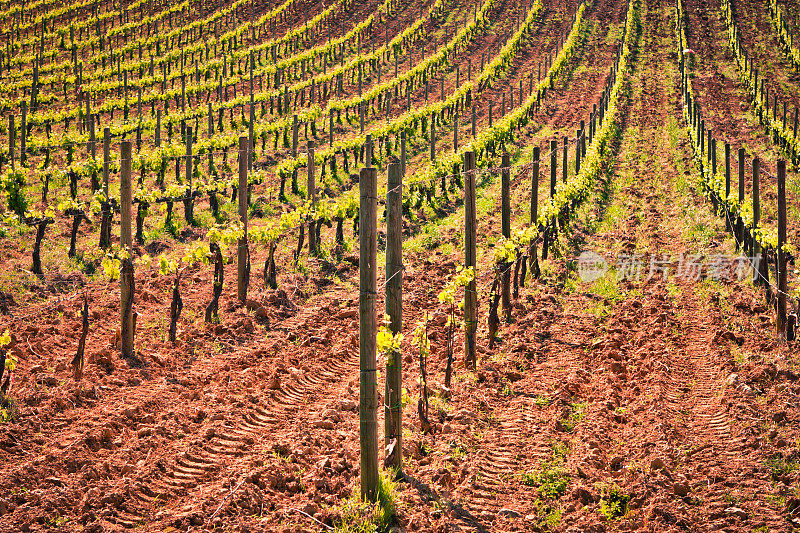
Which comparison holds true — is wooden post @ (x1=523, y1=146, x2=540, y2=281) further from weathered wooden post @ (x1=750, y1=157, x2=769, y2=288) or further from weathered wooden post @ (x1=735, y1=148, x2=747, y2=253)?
weathered wooden post @ (x1=735, y1=148, x2=747, y2=253)

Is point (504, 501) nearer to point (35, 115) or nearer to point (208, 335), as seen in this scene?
point (208, 335)

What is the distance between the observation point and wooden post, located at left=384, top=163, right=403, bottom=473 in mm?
6766

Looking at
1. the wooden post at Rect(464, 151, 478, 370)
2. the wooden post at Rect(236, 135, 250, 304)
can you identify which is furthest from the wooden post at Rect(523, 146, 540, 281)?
the wooden post at Rect(236, 135, 250, 304)

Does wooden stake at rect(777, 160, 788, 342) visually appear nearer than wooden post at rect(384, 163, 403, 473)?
No

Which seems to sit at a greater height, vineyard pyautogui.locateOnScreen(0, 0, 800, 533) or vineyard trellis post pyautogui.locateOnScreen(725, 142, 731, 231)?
vineyard trellis post pyautogui.locateOnScreen(725, 142, 731, 231)

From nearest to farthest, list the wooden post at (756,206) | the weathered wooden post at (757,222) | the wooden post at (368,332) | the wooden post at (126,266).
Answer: the wooden post at (368,332), the wooden post at (126,266), the wooden post at (756,206), the weathered wooden post at (757,222)

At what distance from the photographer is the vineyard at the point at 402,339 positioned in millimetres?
6637

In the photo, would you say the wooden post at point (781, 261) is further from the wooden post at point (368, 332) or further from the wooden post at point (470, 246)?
the wooden post at point (368, 332)

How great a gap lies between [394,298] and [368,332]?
2.30 ft

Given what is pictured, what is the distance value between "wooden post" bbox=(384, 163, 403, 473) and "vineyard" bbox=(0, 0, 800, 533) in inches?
1.1

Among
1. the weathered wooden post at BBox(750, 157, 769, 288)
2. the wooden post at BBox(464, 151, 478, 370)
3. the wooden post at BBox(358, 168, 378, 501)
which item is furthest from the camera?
the weathered wooden post at BBox(750, 157, 769, 288)

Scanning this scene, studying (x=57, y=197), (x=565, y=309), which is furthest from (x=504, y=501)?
(x=57, y=197)

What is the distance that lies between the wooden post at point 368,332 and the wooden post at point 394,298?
38 cm

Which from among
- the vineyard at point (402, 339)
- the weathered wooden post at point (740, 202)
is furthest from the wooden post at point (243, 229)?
the weathered wooden post at point (740, 202)
